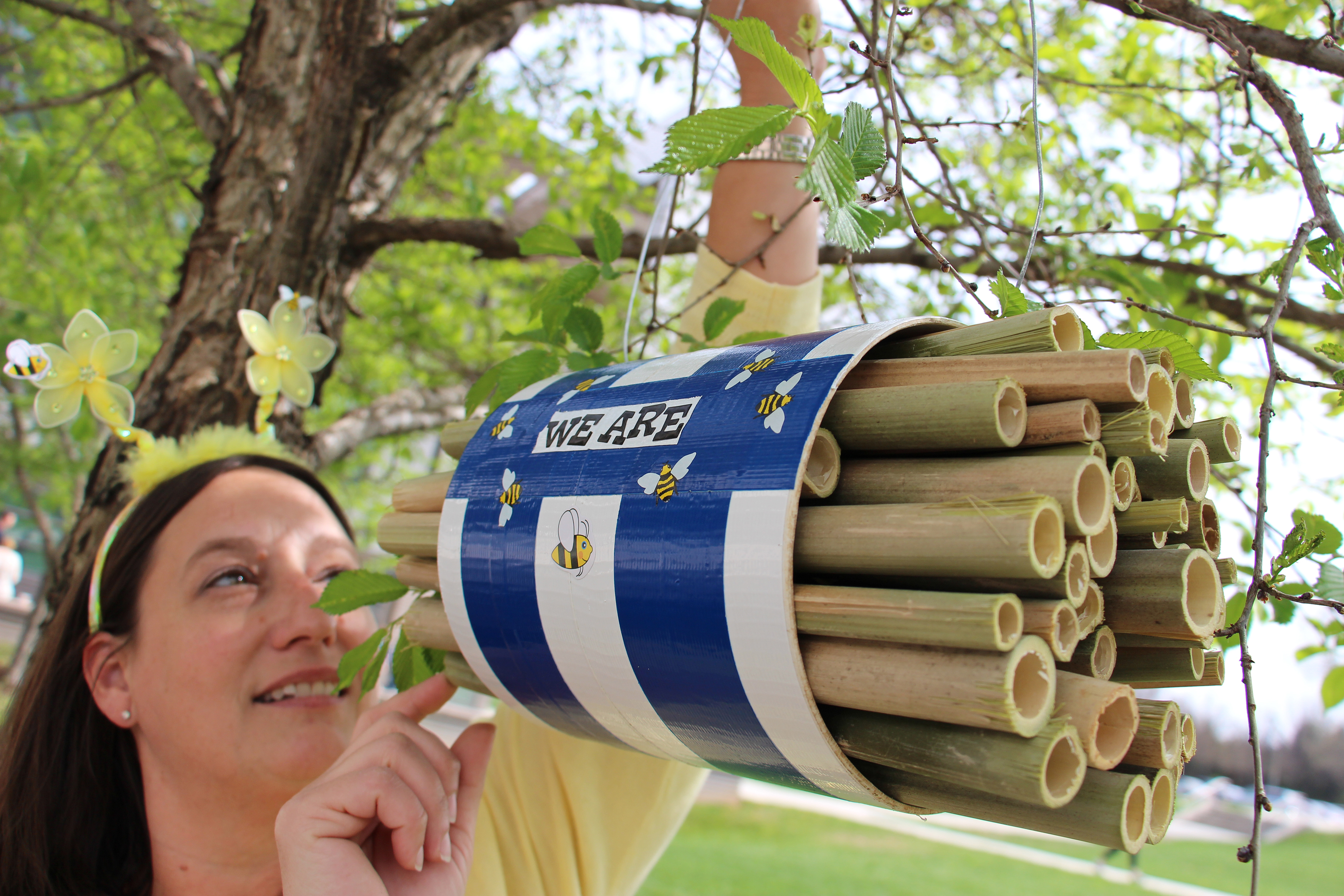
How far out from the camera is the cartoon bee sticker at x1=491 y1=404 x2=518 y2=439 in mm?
974

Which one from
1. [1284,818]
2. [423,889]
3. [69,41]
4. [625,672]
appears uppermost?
[69,41]

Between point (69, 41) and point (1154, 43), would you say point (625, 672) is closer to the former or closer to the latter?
point (1154, 43)

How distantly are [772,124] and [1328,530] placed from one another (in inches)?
27.3

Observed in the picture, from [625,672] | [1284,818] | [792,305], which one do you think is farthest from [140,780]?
[1284,818]

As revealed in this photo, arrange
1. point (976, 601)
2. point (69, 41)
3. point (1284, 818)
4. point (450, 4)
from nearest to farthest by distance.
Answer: point (976, 601) < point (450, 4) < point (69, 41) < point (1284, 818)

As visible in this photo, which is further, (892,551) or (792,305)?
(792,305)

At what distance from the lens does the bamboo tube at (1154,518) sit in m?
0.75

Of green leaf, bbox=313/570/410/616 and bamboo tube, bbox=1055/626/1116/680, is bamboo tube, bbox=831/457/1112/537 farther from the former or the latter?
green leaf, bbox=313/570/410/616

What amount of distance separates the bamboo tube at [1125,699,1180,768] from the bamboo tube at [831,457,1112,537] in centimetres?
18

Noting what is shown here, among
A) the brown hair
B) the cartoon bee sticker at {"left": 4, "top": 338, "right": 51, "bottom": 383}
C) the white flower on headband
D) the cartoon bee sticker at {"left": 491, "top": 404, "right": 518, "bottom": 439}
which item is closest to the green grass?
the brown hair

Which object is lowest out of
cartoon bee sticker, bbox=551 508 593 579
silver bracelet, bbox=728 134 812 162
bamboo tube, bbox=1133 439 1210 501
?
A: cartoon bee sticker, bbox=551 508 593 579

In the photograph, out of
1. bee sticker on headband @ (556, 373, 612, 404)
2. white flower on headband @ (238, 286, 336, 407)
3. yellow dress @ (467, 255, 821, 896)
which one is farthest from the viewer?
white flower on headband @ (238, 286, 336, 407)

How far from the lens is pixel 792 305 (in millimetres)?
1475

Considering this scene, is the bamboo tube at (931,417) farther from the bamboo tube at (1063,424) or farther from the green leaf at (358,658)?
the green leaf at (358,658)
